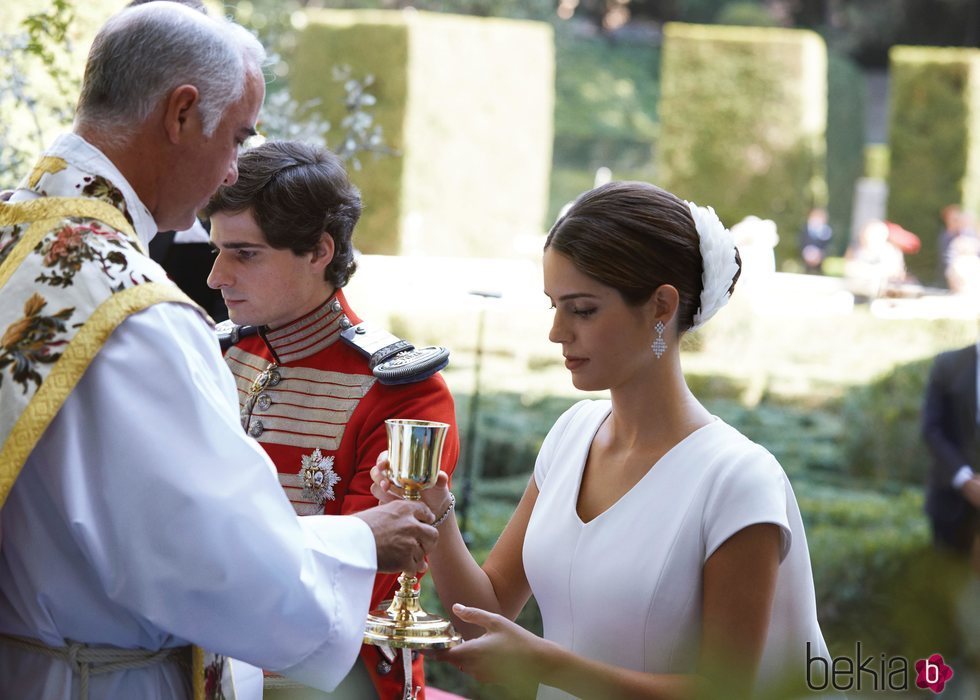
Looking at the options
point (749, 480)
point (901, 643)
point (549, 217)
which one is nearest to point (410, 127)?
point (549, 217)

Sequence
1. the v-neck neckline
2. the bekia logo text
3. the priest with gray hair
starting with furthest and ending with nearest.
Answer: the v-neck neckline, the priest with gray hair, the bekia logo text

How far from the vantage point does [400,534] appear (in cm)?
201

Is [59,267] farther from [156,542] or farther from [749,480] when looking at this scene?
[749,480]

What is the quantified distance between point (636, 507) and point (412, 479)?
1.69 ft

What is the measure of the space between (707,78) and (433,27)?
5.80m

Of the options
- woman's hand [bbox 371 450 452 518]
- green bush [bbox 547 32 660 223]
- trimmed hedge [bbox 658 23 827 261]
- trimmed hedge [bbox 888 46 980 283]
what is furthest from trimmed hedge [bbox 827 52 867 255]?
woman's hand [bbox 371 450 452 518]

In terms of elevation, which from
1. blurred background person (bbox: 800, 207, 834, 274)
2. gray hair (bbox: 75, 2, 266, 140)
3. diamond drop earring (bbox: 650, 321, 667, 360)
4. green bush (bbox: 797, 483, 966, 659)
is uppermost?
blurred background person (bbox: 800, 207, 834, 274)

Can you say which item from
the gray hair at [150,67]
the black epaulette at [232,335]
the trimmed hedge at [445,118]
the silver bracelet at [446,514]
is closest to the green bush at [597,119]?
the trimmed hedge at [445,118]

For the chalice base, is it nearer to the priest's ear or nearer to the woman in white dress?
the woman in white dress

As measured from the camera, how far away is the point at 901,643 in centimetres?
83

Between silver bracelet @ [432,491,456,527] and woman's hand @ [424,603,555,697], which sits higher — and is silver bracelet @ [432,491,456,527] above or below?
above

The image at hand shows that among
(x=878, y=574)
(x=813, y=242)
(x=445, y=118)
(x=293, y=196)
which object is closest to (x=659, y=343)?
(x=293, y=196)

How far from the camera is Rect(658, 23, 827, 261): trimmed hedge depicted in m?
21.1

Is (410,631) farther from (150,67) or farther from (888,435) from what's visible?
(888,435)
